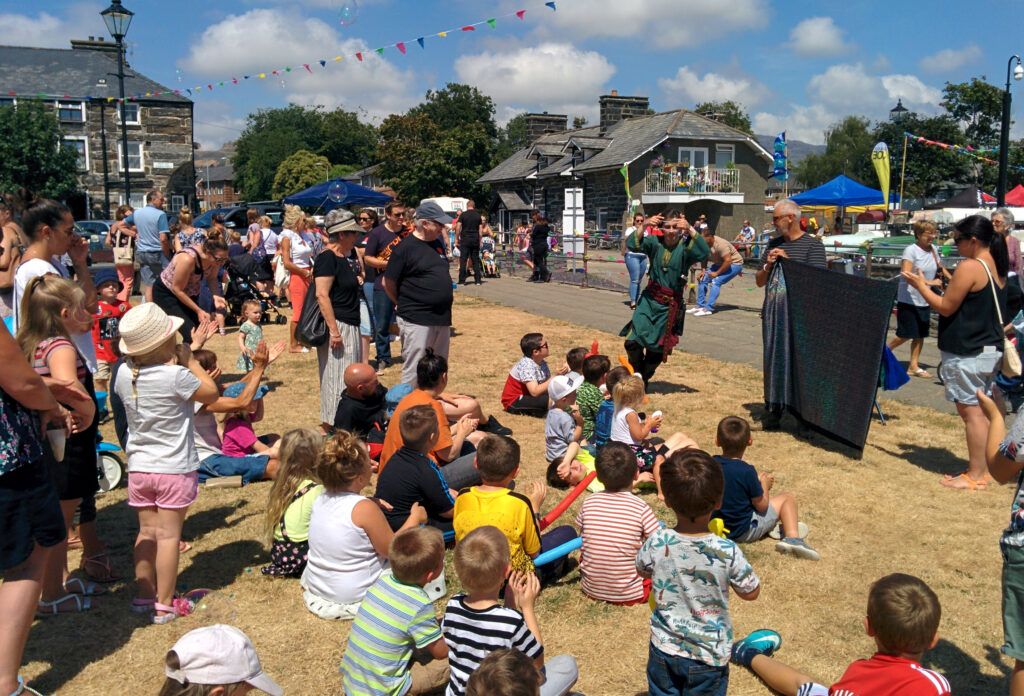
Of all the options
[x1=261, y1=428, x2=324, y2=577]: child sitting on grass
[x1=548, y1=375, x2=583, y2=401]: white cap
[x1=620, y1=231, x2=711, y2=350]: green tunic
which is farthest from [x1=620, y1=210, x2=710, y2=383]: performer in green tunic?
[x1=261, y1=428, x2=324, y2=577]: child sitting on grass

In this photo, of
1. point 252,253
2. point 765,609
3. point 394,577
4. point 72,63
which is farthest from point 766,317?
point 72,63

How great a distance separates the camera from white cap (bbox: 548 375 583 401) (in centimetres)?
629

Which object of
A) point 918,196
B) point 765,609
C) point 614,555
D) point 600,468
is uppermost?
point 918,196

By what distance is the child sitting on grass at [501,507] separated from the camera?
3734mm

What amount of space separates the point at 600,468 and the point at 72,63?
1955 inches

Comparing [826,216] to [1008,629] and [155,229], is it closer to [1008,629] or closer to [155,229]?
[155,229]

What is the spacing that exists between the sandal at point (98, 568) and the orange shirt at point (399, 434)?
5.33 feet

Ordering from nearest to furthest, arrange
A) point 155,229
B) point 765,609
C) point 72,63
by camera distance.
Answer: point 765,609 < point 155,229 < point 72,63

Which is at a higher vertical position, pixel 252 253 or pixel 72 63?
pixel 72 63

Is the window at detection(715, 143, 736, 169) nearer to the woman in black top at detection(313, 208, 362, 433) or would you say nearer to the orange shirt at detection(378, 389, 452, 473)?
the woman in black top at detection(313, 208, 362, 433)

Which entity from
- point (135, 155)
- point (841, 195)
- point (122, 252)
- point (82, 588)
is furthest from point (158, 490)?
point (135, 155)

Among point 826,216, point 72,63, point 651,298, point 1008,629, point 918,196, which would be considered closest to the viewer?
point 1008,629

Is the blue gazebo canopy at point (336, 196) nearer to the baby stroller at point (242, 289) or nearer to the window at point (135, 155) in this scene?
the baby stroller at point (242, 289)

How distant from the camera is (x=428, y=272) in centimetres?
655
